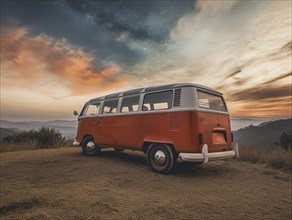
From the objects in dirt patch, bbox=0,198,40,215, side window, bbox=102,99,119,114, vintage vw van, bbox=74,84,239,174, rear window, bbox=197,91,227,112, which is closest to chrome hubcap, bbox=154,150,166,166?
A: vintage vw van, bbox=74,84,239,174

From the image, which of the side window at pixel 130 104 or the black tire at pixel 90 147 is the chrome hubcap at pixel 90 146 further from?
the side window at pixel 130 104

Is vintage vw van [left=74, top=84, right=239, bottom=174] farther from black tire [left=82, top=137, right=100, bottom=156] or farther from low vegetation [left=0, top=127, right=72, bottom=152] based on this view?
low vegetation [left=0, top=127, right=72, bottom=152]

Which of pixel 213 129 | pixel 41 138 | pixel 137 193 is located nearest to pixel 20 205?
pixel 137 193

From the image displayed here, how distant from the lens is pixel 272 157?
7.17 meters

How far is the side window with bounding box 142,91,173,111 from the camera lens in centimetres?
517

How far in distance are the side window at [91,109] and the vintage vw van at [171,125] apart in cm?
78

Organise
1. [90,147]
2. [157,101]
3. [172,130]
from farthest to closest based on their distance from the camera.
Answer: [90,147] → [157,101] → [172,130]

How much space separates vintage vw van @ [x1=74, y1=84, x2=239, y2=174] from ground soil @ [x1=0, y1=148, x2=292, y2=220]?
0.57 meters

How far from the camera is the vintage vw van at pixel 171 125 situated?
4625mm

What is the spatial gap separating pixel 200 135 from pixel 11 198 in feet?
11.7

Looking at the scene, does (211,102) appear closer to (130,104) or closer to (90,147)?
(130,104)

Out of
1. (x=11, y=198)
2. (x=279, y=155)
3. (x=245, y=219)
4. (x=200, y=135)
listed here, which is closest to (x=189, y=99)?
(x=200, y=135)

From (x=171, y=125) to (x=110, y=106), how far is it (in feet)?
8.97

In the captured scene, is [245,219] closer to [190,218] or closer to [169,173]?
[190,218]
